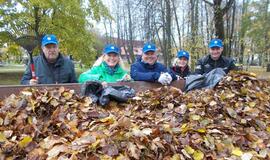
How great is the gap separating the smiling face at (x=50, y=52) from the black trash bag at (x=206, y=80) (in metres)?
1.59

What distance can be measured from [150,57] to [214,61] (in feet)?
3.56

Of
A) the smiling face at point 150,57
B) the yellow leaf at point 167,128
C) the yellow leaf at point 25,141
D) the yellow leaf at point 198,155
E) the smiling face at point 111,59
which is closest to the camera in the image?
the yellow leaf at point 25,141

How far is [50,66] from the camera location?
4.00 metres

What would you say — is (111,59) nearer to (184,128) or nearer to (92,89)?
(92,89)

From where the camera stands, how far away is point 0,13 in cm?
1794

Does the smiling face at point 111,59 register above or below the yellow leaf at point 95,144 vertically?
above

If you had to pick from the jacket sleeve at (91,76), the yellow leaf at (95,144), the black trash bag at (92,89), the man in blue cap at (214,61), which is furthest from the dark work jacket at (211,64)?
the yellow leaf at (95,144)

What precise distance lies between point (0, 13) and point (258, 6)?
25289 millimetres

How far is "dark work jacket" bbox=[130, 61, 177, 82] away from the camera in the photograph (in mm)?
4172

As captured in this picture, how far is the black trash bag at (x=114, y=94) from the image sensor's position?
10.7 ft

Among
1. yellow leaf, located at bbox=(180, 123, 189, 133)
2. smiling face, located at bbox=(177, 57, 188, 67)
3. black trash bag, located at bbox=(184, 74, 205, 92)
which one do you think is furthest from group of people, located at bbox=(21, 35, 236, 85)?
yellow leaf, located at bbox=(180, 123, 189, 133)

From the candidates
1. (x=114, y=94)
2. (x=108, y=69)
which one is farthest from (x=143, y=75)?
(x=114, y=94)

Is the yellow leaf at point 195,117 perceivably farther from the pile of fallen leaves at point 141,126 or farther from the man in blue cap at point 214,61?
the man in blue cap at point 214,61

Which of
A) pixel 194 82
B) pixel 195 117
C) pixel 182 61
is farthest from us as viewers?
pixel 182 61
